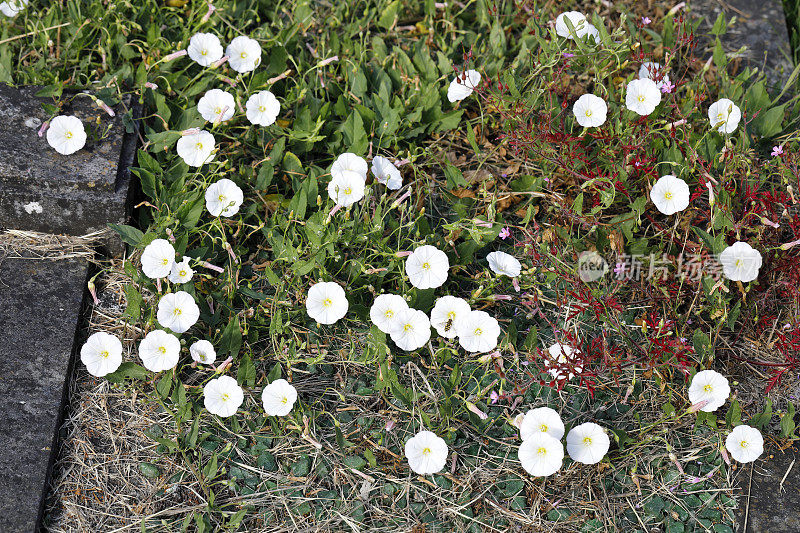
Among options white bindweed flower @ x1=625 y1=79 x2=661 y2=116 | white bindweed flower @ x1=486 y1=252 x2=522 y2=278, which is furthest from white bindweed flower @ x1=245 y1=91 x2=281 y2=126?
white bindweed flower @ x1=625 y1=79 x2=661 y2=116

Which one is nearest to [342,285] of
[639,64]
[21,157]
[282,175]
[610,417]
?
[282,175]

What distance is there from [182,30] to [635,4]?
190cm

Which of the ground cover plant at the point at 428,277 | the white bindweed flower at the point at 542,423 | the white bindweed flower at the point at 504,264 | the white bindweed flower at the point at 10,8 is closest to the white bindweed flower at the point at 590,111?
the ground cover plant at the point at 428,277

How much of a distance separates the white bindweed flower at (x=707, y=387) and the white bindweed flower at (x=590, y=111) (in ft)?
2.89

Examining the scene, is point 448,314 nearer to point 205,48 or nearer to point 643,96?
point 643,96

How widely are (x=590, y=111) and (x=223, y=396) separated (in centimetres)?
149

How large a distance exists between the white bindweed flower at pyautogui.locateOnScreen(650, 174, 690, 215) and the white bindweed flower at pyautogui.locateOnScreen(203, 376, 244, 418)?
1.39 meters

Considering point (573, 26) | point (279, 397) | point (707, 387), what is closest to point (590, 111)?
point (573, 26)

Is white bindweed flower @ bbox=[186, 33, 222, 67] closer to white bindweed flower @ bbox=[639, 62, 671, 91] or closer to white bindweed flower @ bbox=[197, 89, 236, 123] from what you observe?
white bindweed flower @ bbox=[197, 89, 236, 123]

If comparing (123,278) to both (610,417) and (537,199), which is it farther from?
(610,417)

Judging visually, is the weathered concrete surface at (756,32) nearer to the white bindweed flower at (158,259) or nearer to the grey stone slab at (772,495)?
the grey stone slab at (772,495)

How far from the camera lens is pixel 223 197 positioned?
230 cm

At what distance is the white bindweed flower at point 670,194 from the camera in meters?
2.24

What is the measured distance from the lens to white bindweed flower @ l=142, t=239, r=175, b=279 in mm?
2133
